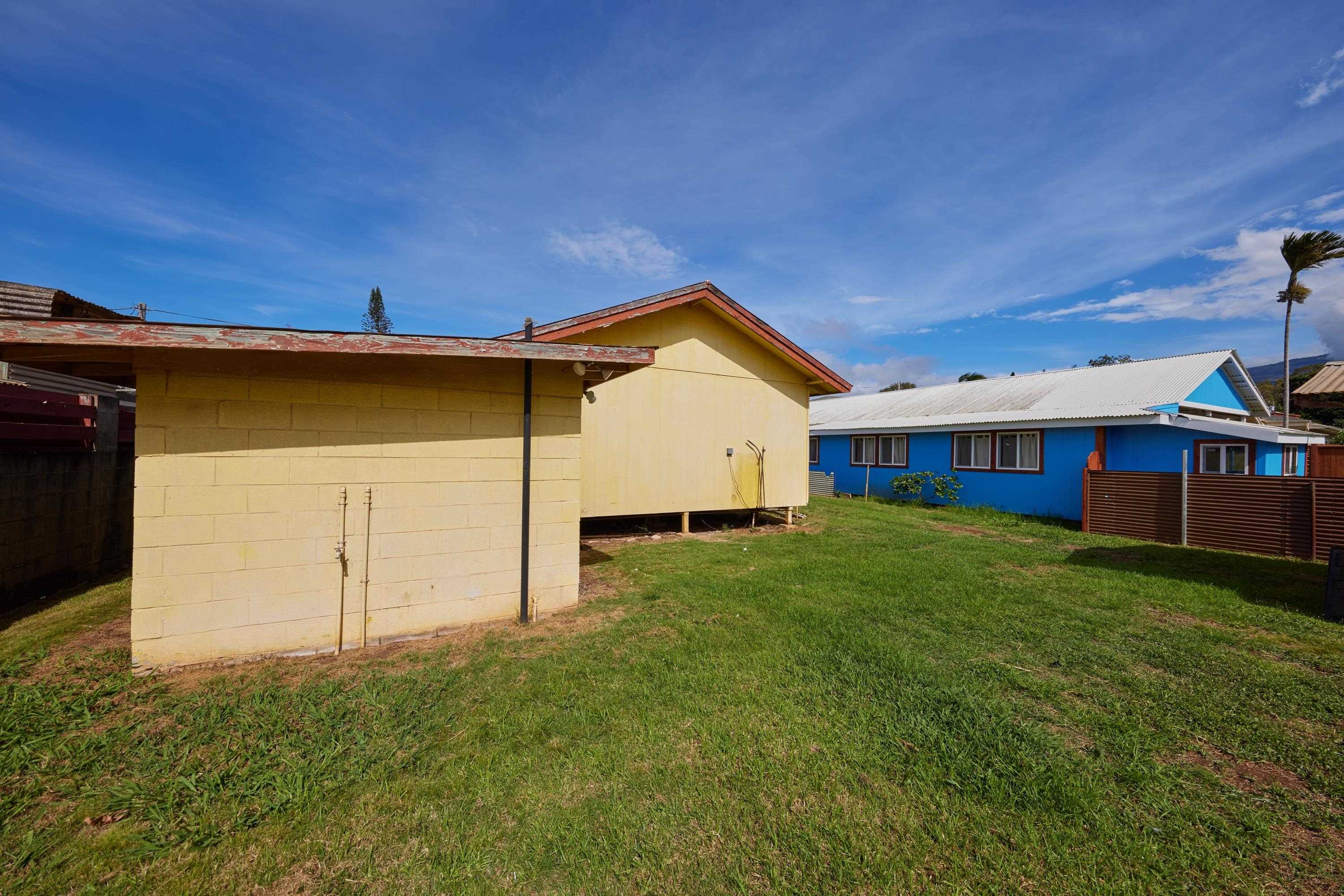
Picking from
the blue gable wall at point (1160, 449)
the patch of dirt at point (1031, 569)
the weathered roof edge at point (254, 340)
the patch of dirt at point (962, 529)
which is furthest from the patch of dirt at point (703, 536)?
the blue gable wall at point (1160, 449)

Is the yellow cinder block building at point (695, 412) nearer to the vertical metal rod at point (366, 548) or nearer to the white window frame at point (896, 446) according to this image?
the vertical metal rod at point (366, 548)

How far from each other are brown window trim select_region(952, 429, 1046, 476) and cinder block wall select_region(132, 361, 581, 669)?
13.3 meters

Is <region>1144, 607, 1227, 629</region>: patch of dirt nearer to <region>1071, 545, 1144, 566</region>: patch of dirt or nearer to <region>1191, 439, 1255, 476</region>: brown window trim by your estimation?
<region>1071, 545, 1144, 566</region>: patch of dirt

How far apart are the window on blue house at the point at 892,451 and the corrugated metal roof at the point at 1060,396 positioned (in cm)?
55

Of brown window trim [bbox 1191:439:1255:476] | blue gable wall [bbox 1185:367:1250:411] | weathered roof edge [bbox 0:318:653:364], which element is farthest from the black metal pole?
blue gable wall [bbox 1185:367:1250:411]

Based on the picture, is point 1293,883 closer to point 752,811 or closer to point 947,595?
point 752,811

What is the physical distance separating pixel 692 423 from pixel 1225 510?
385 inches

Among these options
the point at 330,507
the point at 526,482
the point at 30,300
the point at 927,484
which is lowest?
the point at 927,484

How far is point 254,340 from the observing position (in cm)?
397

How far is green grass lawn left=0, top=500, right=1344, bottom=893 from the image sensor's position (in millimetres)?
2391

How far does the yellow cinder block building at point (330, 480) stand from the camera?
4188 millimetres

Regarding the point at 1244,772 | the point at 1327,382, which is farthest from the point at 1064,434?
the point at 1327,382

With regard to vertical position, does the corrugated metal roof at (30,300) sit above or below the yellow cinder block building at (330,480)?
above

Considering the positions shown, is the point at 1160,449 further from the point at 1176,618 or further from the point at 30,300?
the point at 30,300
